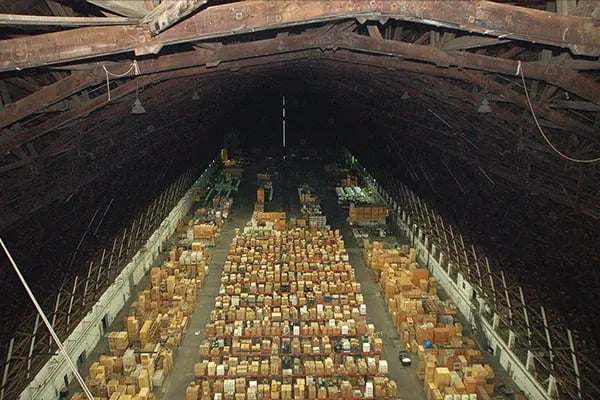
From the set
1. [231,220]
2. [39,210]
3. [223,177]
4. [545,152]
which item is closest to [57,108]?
[39,210]

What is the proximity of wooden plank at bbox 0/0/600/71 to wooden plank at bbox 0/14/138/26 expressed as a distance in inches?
13.2

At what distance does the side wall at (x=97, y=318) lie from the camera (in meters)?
11.8

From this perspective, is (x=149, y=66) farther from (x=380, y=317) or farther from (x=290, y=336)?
(x=380, y=317)

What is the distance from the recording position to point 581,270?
9.41 meters

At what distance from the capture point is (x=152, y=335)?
48.2 feet

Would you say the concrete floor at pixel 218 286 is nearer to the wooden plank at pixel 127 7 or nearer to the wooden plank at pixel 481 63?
the wooden plank at pixel 481 63

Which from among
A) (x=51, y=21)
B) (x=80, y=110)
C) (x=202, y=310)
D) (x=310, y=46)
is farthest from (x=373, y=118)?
(x=51, y=21)

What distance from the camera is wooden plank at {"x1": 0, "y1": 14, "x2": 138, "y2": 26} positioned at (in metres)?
3.50

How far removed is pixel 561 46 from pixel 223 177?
33.2 m

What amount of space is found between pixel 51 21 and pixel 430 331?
1309cm

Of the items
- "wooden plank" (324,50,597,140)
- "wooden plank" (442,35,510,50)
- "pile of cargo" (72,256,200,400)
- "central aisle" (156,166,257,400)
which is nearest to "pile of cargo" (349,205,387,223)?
"central aisle" (156,166,257,400)

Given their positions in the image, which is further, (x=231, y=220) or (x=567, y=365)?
(x=231, y=220)

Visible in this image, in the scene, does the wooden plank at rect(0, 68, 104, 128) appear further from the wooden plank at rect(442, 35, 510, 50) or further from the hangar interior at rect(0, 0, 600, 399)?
the wooden plank at rect(442, 35, 510, 50)

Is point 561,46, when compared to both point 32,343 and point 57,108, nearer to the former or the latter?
point 57,108
